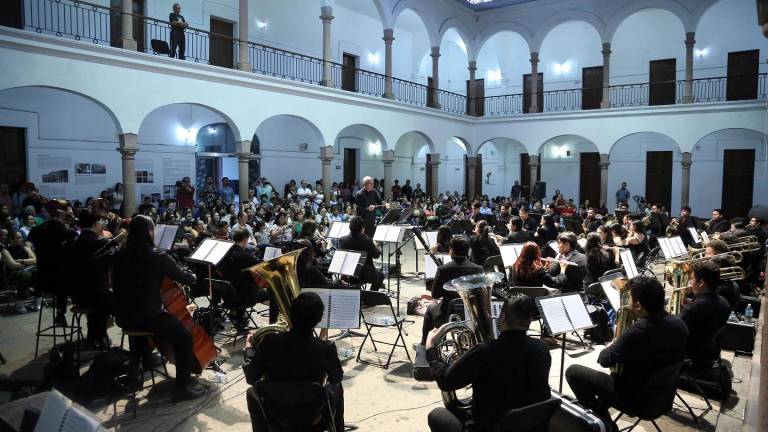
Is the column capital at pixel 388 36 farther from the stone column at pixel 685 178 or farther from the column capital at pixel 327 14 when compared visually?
the stone column at pixel 685 178

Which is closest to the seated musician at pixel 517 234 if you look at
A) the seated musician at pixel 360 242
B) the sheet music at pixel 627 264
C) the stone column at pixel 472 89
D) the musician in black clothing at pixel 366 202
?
the sheet music at pixel 627 264

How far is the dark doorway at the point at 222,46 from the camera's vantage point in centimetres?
1630

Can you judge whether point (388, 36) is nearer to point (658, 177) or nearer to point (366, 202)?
point (366, 202)

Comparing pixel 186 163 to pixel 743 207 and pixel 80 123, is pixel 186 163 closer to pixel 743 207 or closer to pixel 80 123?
pixel 80 123

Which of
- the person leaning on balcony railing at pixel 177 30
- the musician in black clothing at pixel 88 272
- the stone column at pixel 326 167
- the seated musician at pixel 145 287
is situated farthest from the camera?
the stone column at pixel 326 167

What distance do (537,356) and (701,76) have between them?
868 inches

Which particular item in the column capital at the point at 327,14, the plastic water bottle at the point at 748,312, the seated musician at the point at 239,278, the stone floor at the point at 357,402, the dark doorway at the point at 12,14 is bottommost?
the stone floor at the point at 357,402

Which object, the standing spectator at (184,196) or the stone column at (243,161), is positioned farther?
the stone column at (243,161)

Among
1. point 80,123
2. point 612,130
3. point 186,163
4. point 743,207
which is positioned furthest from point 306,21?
point 743,207

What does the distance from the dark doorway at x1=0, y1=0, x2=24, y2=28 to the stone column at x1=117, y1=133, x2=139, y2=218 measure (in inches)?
157

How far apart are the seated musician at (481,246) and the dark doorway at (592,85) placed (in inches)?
677

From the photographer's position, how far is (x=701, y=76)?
2053 centimetres

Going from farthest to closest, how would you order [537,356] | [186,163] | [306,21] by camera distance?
[306,21] < [186,163] < [537,356]

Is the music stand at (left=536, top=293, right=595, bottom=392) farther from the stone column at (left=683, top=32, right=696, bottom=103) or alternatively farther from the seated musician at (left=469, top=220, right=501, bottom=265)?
the stone column at (left=683, top=32, right=696, bottom=103)
